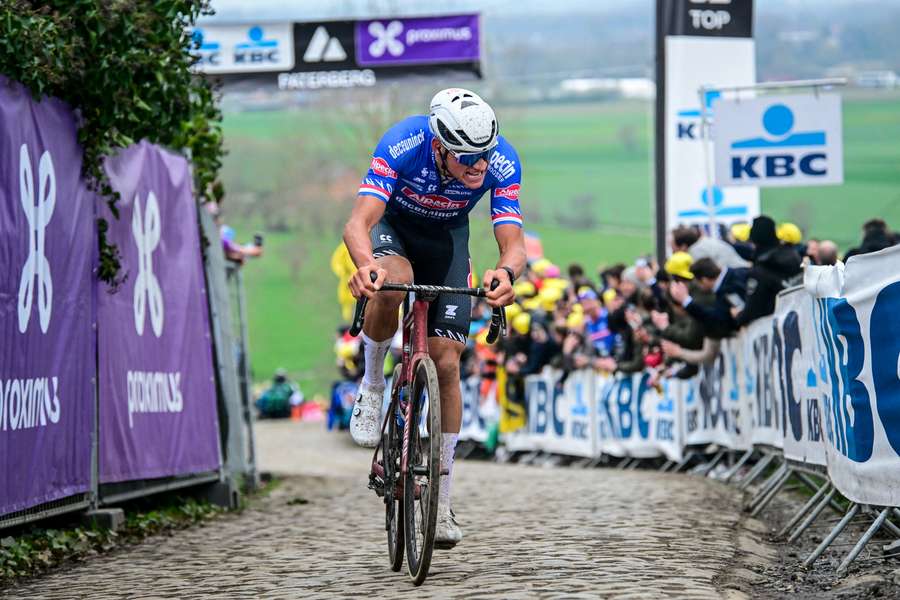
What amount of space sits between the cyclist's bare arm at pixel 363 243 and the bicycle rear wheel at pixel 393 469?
778mm

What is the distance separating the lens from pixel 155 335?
11695 mm

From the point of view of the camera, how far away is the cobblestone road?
22.9 ft

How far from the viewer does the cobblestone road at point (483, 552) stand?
698cm

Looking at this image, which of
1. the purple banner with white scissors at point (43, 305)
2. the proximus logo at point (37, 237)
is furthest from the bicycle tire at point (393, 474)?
the proximus logo at point (37, 237)

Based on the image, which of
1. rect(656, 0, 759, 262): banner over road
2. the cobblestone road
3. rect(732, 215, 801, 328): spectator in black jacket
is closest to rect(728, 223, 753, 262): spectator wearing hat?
rect(656, 0, 759, 262): banner over road

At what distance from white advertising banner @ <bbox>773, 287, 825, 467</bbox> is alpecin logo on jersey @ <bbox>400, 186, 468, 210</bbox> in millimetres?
2251

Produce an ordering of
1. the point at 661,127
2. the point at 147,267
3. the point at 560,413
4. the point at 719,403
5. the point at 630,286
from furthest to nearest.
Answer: the point at 560,413, the point at 661,127, the point at 630,286, the point at 719,403, the point at 147,267

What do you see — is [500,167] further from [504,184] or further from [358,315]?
[358,315]

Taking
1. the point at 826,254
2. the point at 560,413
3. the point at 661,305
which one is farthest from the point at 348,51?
the point at 826,254

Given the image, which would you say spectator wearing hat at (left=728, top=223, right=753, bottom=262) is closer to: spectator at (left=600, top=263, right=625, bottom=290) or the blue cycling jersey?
spectator at (left=600, top=263, right=625, bottom=290)

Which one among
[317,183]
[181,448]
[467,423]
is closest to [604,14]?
[317,183]

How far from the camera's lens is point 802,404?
9266 millimetres

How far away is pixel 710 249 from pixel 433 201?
27.2 feet

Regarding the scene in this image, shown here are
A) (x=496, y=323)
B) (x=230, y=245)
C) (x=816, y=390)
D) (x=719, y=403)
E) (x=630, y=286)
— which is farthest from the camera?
(x=630, y=286)
